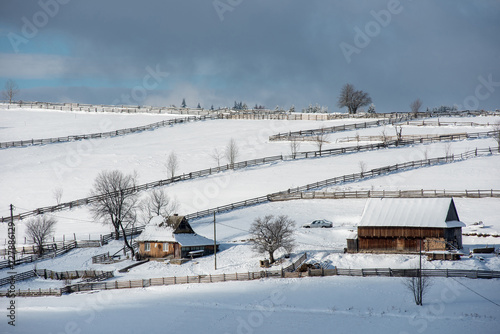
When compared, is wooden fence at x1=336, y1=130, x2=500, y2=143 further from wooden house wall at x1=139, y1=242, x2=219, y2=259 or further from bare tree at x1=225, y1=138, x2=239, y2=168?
wooden house wall at x1=139, y1=242, x2=219, y2=259

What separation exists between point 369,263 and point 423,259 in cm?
405

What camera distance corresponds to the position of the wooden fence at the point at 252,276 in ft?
114

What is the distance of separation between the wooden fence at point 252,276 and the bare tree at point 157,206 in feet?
56.2

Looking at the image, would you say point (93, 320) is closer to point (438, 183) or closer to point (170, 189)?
point (170, 189)

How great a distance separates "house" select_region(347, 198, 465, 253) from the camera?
4038 centimetres

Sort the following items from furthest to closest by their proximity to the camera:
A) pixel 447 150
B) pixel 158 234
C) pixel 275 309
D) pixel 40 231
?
1. pixel 447 150
2. pixel 40 231
3. pixel 158 234
4. pixel 275 309

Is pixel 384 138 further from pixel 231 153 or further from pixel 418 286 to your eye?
pixel 418 286

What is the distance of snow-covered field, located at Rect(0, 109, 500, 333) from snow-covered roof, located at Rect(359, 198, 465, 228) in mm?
3035

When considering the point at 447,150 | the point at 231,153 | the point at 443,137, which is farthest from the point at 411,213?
the point at 443,137

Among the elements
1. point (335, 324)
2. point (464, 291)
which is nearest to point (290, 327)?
point (335, 324)

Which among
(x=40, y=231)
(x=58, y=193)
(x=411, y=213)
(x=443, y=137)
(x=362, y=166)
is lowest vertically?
(x=40, y=231)

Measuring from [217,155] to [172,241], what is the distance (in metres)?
35.2

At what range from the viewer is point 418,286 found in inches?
1229

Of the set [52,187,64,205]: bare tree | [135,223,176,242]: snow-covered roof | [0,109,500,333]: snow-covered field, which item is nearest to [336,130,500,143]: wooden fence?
[0,109,500,333]: snow-covered field
